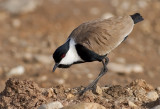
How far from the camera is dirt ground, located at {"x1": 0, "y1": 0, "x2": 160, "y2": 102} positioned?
34.6 feet

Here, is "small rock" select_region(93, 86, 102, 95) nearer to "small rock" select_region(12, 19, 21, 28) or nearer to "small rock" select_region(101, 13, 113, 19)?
"small rock" select_region(12, 19, 21, 28)

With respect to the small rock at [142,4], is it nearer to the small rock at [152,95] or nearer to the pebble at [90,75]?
the pebble at [90,75]

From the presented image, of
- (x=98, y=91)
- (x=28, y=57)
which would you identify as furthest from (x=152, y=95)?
Result: (x=28, y=57)

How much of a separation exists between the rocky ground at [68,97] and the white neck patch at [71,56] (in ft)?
1.73

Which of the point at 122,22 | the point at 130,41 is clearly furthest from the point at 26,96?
the point at 130,41

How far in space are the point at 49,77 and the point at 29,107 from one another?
446cm

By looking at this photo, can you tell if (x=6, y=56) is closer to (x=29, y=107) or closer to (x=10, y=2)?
(x=10, y=2)

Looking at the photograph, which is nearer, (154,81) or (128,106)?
(128,106)

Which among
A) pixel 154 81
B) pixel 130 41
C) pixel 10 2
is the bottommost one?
pixel 154 81

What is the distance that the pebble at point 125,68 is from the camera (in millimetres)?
10977

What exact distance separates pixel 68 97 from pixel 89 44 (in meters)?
1.05

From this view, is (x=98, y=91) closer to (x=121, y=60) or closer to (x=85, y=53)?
(x=85, y=53)

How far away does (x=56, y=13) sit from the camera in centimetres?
1355

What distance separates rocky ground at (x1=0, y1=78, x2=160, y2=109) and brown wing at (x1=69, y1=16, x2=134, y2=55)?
0.81 m
